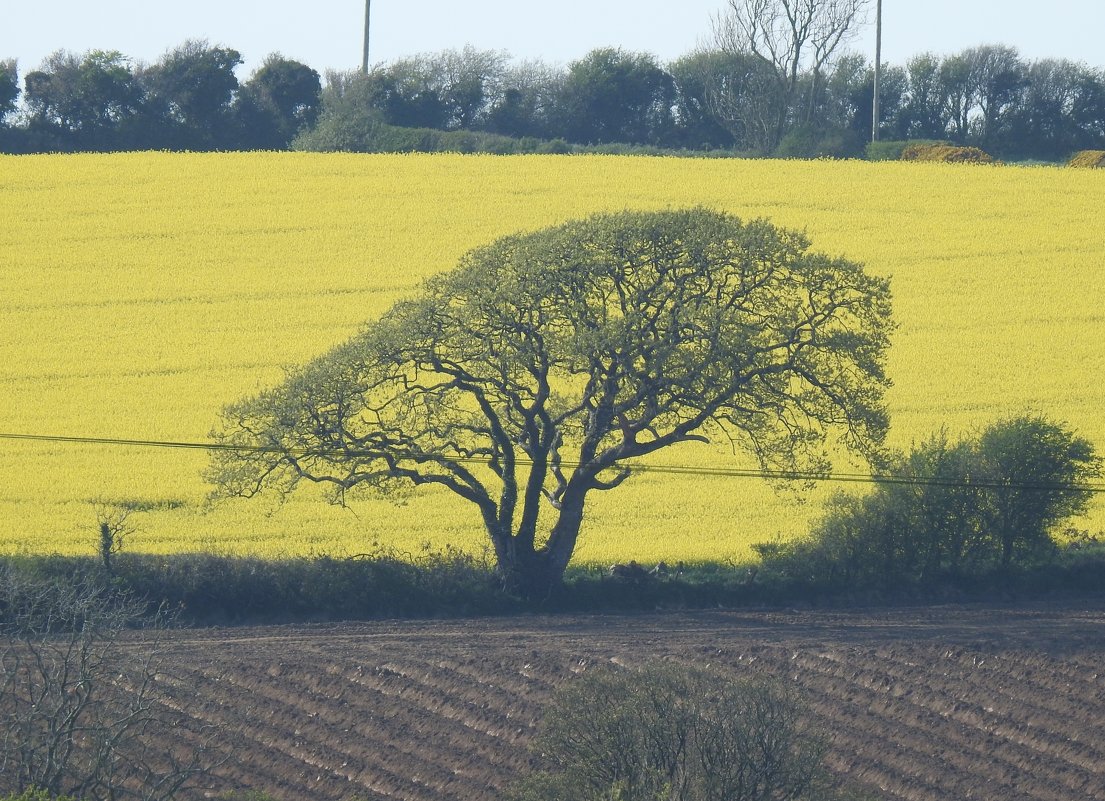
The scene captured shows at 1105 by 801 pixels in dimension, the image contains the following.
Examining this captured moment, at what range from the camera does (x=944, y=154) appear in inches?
2355

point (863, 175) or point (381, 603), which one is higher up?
point (863, 175)

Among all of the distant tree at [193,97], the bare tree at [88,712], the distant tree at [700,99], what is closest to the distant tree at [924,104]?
the distant tree at [700,99]

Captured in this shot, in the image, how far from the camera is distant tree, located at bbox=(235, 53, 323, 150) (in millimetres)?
71250

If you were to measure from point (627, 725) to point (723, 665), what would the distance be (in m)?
6.59

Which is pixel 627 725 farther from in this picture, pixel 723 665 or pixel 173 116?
pixel 173 116

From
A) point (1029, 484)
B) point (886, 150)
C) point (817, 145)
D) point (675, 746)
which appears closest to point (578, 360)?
point (1029, 484)

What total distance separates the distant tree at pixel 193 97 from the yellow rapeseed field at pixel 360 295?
12.6 meters

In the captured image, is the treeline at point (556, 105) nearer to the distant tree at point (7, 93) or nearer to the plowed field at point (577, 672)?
the distant tree at point (7, 93)

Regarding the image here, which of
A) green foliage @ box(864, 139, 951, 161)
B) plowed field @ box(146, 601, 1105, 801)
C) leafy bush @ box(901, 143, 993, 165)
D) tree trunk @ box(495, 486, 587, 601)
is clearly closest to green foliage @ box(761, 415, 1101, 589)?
plowed field @ box(146, 601, 1105, 801)

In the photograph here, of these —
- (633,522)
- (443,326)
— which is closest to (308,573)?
(443,326)

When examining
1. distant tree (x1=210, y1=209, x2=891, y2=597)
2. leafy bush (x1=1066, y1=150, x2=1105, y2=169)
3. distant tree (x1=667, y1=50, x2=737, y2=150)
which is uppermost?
distant tree (x1=667, y1=50, x2=737, y2=150)

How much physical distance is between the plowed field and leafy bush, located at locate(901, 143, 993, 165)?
3818 cm

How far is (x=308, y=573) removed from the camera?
2544cm

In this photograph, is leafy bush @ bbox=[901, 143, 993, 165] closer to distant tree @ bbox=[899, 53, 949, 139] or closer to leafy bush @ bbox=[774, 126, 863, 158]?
leafy bush @ bbox=[774, 126, 863, 158]
